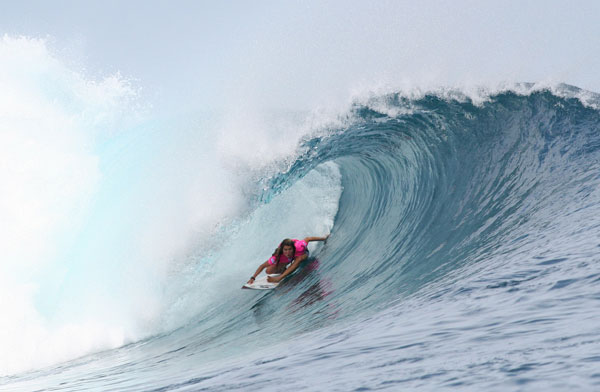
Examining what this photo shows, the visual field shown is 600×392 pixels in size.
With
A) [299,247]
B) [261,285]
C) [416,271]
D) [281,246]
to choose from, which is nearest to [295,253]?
[299,247]

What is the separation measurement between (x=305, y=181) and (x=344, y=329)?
6.76 m

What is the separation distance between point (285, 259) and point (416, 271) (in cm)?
244

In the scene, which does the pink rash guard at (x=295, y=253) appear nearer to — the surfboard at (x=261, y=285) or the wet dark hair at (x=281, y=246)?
the wet dark hair at (x=281, y=246)

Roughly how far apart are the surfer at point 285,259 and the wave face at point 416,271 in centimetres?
20

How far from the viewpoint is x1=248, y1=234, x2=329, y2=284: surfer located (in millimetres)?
7449

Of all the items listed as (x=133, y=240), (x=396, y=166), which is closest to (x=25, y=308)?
(x=133, y=240)

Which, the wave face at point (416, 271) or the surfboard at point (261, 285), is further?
the surfboard at point (261, 285)

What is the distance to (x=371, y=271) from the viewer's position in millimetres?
6578

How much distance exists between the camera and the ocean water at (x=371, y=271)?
2801mm

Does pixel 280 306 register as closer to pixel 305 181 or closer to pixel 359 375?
pixel 359 375

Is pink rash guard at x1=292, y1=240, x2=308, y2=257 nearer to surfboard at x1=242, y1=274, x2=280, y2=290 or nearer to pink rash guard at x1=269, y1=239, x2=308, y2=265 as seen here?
pink rash guard at x1=269, y1=239, x2=308, y2=265

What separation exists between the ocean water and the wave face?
0.08 ft

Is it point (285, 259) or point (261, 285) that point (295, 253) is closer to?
point (285, 259)

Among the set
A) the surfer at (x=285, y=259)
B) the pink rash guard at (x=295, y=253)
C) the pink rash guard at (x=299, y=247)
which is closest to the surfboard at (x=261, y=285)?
the surfer at (x=285, y=259)
